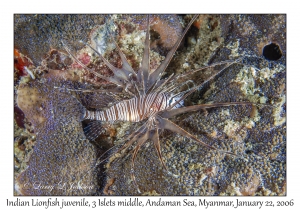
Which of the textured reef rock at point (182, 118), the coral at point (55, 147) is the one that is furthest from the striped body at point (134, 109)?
the coral at point (55, 147)

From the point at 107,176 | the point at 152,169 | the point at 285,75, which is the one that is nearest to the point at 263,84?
the point at 285,75

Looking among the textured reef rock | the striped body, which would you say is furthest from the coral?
the striped body

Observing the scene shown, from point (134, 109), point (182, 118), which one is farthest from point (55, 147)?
point (182, 118)

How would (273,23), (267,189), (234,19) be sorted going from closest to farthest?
1. (267,189)
2. (273,23)
3. (234,19)

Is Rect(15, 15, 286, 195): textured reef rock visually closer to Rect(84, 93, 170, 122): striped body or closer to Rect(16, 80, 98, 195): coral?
Rect(16, 80, 98, 195): coral

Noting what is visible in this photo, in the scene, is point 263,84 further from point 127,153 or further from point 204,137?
point 127,153

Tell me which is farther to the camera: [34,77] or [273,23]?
[34,77]
